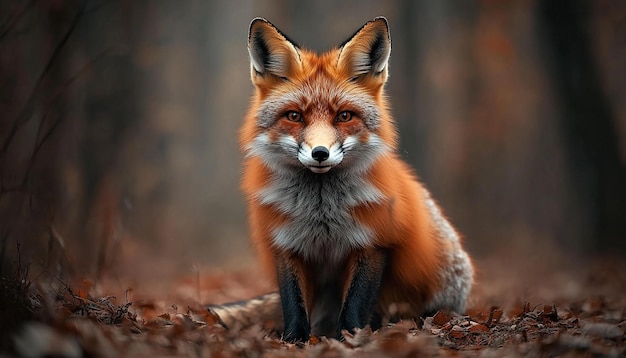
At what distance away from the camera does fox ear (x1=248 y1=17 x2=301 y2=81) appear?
4117 millimetres

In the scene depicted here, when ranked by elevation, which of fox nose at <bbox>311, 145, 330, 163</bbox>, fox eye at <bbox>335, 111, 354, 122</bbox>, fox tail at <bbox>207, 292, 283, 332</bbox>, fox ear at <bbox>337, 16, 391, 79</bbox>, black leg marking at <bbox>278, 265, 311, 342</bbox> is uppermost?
fox ear at <bbox>337, 16, 391, 79</bbox>

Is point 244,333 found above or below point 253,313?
above

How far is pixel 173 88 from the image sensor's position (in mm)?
15617

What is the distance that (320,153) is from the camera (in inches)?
142

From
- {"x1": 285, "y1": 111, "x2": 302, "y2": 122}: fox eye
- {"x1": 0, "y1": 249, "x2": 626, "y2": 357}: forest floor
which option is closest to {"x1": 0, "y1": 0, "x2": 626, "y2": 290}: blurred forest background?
{"x1": 0, "y1": 249, "x2": 626, "y2": 357}: forest floor

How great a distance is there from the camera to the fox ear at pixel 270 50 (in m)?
4.12

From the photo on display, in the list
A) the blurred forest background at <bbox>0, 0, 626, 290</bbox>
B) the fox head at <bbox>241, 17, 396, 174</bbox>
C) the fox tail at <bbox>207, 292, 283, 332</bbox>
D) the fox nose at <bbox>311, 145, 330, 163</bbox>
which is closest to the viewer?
the fox nose at <bbox>311, 145, 330, 163</bbox>

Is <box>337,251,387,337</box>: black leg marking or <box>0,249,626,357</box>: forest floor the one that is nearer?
<box>0,249,626,357</box>: forest floor

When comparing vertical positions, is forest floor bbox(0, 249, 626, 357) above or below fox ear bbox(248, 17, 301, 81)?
below

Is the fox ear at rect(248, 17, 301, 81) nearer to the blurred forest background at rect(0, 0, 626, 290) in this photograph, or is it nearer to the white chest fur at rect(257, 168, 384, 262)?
the white chest fur at rect(257, 168, 384, 262)

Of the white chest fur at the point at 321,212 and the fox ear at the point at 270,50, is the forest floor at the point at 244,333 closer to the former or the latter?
the white chest fur at the point at 321,212

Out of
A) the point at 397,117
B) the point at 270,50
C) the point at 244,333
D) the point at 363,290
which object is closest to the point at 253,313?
the point at 244,333

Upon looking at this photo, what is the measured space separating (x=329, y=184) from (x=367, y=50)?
953 millimetres

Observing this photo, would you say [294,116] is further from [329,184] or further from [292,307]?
[292,307]
